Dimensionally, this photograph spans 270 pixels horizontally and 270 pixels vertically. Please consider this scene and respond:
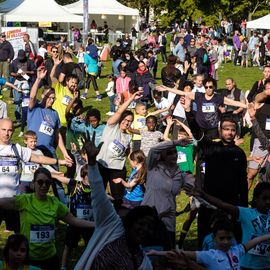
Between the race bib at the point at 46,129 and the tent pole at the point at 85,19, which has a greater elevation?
the tent pole at the point at 85,19

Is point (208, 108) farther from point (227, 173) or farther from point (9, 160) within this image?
point (227, 173)

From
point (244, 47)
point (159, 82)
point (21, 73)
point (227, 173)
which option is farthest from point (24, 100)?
point (244, 47)

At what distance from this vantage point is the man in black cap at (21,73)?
A: 17062 millimetres

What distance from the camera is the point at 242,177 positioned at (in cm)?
705

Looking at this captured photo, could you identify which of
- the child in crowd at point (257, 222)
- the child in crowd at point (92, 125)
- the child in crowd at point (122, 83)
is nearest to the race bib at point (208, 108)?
→ the child in crowd at point (92, 125)

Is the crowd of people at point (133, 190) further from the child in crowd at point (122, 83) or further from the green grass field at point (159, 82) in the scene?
the child in crowd at point (122, 83)

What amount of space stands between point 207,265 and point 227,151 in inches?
74.6

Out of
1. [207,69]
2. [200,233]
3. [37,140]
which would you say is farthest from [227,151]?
[207,69]

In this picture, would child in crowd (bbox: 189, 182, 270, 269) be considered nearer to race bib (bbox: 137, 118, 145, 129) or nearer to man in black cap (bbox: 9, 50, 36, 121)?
race bib (bbox: 137, 118, 145, 129)

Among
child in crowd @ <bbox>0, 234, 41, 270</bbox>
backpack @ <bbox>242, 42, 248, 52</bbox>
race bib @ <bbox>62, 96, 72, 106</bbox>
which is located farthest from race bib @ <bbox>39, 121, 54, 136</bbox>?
backpack @ <bbox>242, 42, 248, 52</bbox>

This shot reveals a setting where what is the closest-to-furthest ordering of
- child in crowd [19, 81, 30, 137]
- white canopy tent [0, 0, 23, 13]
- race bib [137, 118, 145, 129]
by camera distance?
race bib [137, 118, 145, 129], child in crowd [19, 81, 30, 137], white canopy tent [0, 0, 23, 13]

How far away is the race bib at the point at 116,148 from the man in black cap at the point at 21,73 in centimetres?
779

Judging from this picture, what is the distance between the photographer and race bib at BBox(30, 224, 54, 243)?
6.48 m

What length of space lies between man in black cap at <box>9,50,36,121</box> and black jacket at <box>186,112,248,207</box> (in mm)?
10363
